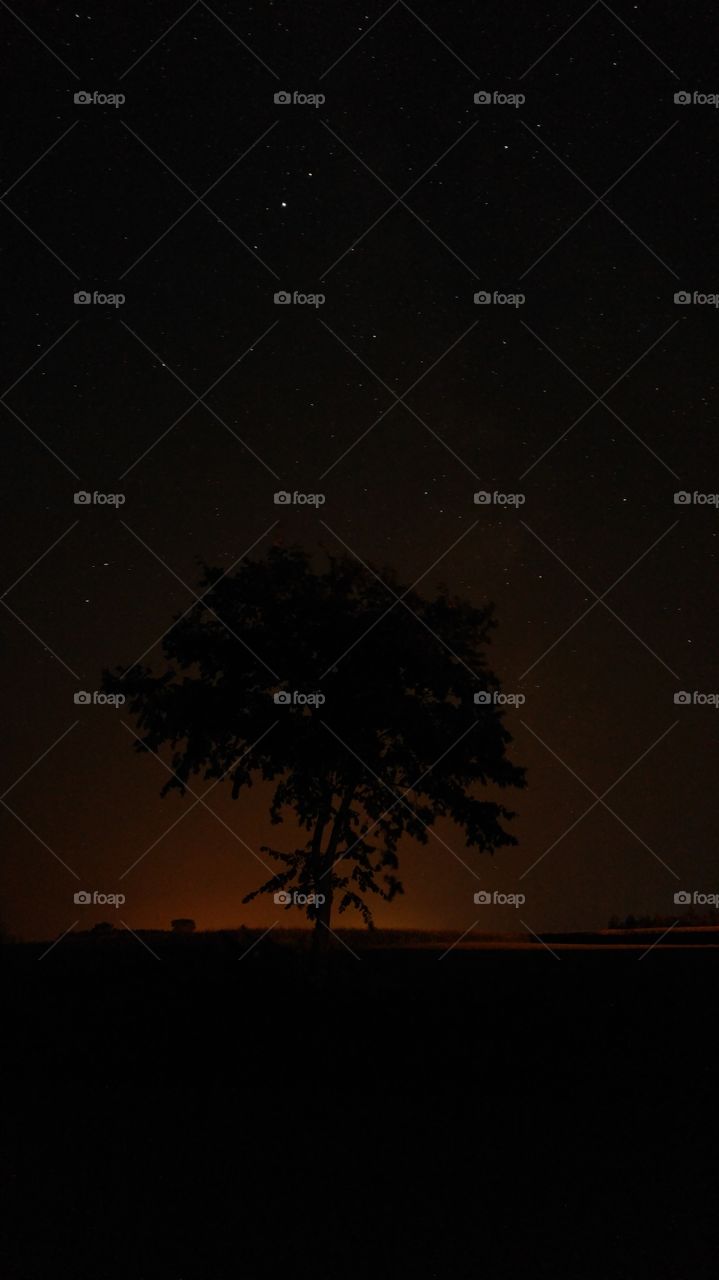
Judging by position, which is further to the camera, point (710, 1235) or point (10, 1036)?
point (10, 1036)

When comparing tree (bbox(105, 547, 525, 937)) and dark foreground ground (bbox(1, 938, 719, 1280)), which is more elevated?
tree (bbox(105, 547, 525, 937))

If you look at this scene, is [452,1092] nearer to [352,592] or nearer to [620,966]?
[620,966]

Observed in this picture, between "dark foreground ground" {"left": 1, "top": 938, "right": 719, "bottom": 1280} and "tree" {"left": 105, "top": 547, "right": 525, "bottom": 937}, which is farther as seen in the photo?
"tree" {"left": 105, "top": 547, "right": 525, "bottom": 937}

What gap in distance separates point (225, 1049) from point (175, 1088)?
5.53ft

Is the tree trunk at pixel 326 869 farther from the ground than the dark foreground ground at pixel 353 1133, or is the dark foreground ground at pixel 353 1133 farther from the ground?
the tree trunk at pixel 326 869

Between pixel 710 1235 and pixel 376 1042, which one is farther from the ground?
pixel 376 1042

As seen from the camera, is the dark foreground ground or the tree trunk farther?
the tree trunk

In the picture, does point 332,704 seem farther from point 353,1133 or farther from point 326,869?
point 353,1133

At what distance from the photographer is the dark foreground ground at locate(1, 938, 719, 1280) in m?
6.86

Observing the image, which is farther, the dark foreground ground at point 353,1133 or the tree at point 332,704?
the tree at point 332,704

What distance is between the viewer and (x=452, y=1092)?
10.5 meters

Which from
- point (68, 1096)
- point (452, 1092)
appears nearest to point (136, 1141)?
point (68, 1096)

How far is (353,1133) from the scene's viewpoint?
912cm

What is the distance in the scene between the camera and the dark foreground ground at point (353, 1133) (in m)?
6.86
